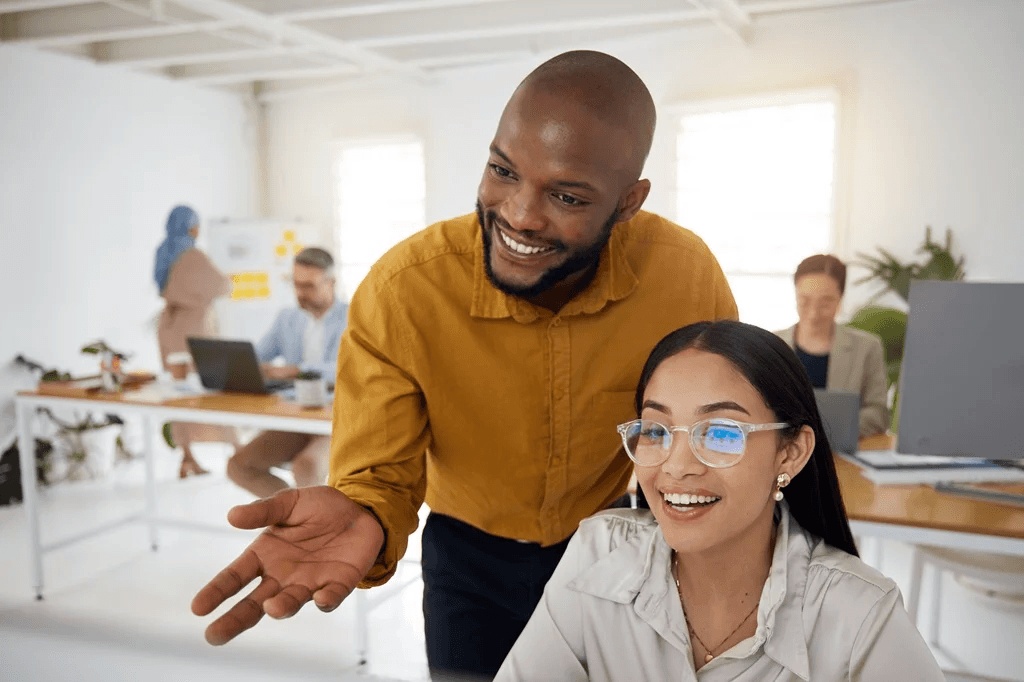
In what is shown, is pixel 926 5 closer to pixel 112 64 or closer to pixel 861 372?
pixel 861 372

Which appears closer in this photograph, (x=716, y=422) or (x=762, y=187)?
(x=716, y=422)

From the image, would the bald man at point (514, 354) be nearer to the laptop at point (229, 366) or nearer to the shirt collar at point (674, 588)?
the shirt collar at point (674, 588)

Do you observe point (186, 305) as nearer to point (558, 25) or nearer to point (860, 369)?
point (558, 25)

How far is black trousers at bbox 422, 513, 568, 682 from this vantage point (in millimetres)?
1439

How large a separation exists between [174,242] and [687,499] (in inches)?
201

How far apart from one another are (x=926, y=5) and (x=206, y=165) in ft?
18.0

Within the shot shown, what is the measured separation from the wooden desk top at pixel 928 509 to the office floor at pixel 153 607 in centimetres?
61

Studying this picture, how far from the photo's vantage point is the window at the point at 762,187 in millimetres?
5336

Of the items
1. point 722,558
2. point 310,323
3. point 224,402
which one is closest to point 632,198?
point 722,558

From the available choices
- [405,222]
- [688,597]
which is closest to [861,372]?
[688,597]

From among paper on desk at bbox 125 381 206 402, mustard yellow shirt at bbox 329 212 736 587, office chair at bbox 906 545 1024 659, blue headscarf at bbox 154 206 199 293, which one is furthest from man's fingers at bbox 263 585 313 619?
blue headscarf at bbox 154 206 199 293

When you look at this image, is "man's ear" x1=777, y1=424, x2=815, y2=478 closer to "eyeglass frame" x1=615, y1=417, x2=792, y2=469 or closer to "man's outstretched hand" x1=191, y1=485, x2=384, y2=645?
"eyeglass frame" x1=615, y1=417, x2=792, y2=469

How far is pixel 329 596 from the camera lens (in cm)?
88

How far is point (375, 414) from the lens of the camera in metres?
1.28
